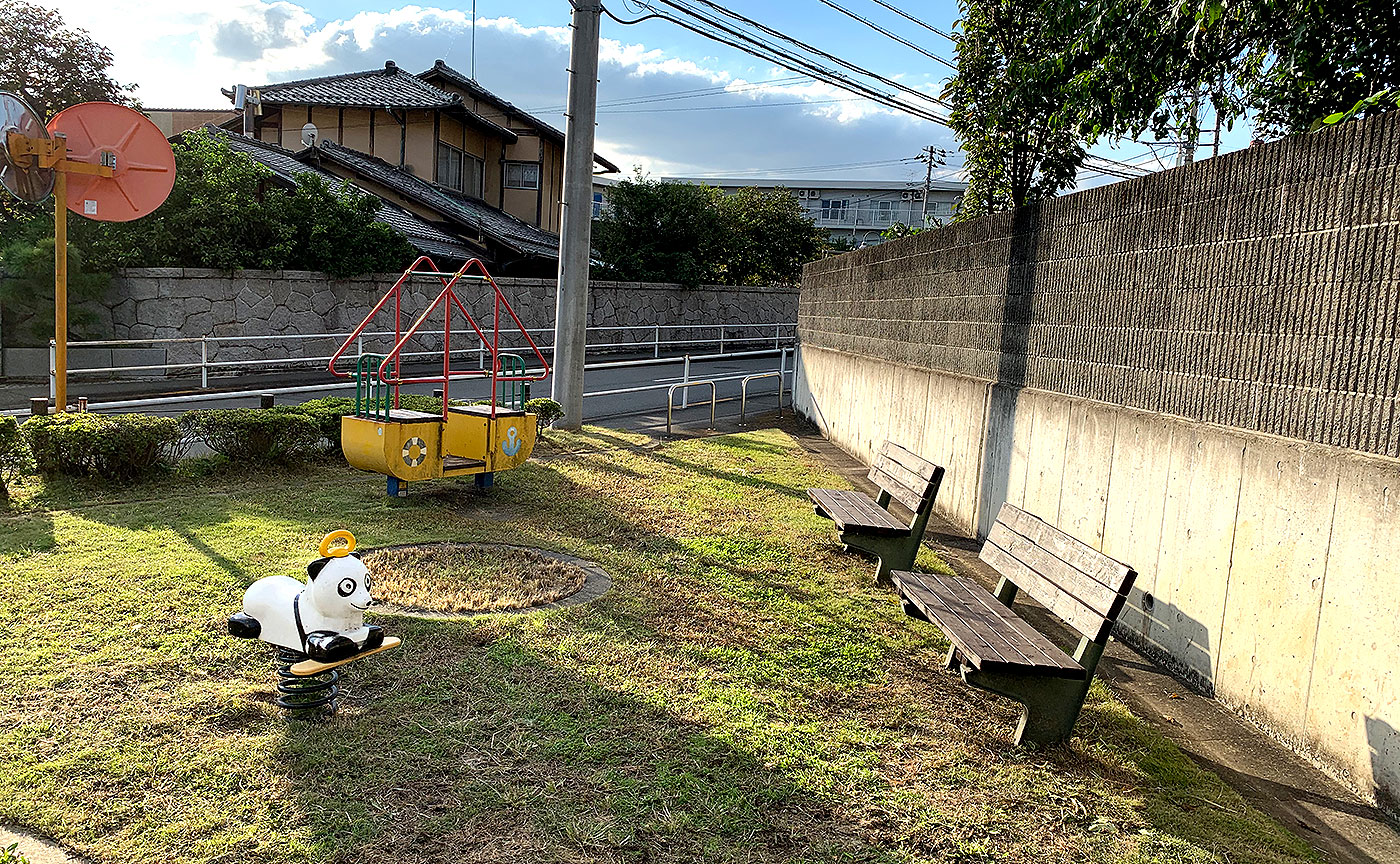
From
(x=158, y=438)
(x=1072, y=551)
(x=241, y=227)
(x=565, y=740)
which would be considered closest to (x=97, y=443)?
(x=158, y=438)

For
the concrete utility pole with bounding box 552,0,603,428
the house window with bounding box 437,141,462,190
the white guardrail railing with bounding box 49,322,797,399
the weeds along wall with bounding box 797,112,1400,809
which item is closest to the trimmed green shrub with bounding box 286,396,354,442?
the white guardrail railing with bounding box 49,322,797,399

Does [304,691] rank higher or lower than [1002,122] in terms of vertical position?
lower

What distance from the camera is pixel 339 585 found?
4.31 m

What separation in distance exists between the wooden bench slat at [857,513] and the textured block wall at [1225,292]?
1.53 m

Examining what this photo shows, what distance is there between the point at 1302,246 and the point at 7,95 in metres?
9.93

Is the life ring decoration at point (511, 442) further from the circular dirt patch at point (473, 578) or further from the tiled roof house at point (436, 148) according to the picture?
the tiled roof house at point (436, 148)

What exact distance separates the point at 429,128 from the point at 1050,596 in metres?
30.0

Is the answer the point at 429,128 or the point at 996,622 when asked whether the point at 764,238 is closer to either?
the point at 429,128

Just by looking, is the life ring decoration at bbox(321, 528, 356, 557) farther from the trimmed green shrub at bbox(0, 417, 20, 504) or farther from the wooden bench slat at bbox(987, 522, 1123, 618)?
the trimmed green shrub at bbox(0, 417, 20, 504)

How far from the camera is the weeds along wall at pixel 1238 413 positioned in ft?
13.2

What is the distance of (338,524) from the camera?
774 centimetres

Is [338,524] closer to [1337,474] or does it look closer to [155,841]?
[155,841]

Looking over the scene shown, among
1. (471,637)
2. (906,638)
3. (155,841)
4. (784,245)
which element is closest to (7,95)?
(471,637)

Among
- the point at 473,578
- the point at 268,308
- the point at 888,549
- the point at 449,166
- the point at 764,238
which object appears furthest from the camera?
the point at 764,238
